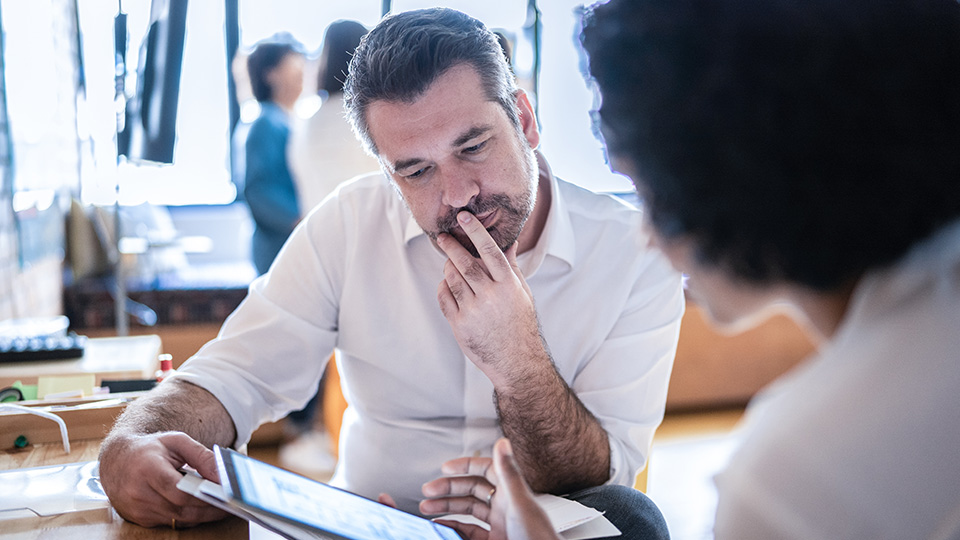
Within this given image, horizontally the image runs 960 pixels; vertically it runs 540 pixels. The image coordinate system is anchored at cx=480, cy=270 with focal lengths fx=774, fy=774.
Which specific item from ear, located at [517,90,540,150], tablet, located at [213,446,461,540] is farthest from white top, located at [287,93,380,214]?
tablet, located at [213,446,461,540]

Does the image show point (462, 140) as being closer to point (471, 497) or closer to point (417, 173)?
point (417, 173)

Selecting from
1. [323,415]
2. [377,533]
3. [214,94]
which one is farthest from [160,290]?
[377,533]

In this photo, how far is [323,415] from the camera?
3168mm

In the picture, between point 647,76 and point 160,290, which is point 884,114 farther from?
point 160,290

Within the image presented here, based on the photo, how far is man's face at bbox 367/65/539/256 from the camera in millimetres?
1163

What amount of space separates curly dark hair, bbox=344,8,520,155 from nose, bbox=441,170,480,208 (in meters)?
0.13

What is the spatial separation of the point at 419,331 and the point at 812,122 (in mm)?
921

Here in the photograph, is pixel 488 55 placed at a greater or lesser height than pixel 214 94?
greater

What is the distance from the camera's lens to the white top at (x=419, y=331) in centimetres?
132

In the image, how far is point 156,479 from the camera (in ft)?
2.95

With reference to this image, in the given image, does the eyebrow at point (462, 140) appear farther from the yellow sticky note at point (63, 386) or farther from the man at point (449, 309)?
the yellow sticky note at point (63, 386)

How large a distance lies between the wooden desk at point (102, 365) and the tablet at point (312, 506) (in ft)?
3.07

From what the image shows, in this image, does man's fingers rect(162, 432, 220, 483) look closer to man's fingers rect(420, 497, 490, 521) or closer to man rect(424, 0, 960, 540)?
man's fingers rect(420, 497, 490, 521)

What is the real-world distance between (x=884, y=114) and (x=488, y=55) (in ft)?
2.57
